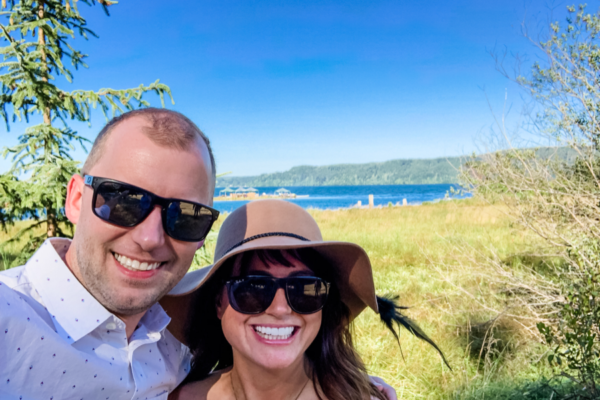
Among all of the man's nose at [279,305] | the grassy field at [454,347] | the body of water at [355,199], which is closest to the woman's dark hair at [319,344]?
the man's nose at [279,305]

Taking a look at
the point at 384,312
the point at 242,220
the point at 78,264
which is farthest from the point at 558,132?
the point at 78,264

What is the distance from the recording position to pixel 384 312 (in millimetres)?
1968

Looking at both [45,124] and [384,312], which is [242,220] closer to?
[384,312]

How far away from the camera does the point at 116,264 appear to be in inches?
52.9

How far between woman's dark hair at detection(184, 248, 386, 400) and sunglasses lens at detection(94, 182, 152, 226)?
49cm

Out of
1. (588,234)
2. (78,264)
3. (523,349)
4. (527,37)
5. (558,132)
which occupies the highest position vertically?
(527,37)

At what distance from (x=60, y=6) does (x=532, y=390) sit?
715 centimetres

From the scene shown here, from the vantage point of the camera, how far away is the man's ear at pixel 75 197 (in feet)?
4.80

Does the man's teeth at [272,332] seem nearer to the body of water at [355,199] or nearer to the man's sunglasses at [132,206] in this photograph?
the man's sunglasses at [132,206]

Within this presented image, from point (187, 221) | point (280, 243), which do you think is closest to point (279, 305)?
point (280, 243)

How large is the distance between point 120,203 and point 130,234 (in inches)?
4.6

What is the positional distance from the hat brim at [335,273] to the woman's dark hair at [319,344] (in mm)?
36

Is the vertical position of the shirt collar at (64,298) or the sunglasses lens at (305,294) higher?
the shirt collar at (64,298)

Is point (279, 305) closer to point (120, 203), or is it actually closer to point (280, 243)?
point (280, 243)
